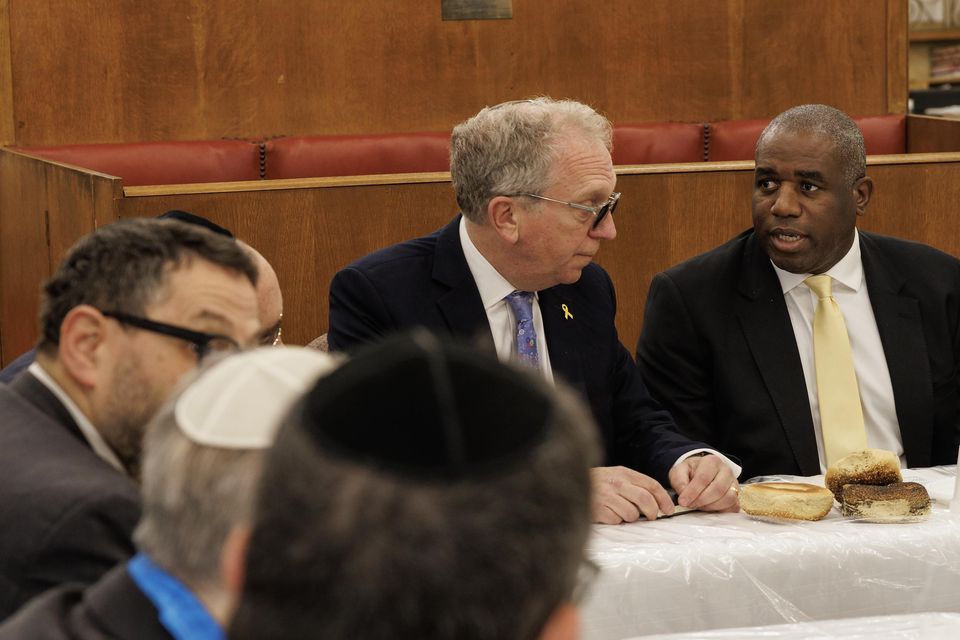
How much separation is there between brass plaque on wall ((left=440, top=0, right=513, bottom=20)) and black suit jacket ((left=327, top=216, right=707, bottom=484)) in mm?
3475

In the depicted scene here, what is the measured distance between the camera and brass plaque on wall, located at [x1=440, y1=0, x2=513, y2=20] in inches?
240

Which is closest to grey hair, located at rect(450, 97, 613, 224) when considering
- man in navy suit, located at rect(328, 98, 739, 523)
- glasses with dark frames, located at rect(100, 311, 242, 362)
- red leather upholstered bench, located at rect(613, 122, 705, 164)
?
man in navy suit, located at rect(328, 98, 739, 523)

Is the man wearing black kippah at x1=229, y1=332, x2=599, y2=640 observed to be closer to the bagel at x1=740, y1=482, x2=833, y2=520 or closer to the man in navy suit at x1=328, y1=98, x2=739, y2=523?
the bagel at x1=740, y1=482, x2=833, y2=520

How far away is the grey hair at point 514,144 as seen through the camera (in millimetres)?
2734

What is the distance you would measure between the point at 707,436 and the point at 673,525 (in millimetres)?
899

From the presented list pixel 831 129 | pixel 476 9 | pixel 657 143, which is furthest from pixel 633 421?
pixel 476 9

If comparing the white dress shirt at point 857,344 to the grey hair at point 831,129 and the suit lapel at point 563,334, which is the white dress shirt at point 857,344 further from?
the suit lapel at point 563,334

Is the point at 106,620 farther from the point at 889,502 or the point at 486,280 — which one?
the point at 486,280

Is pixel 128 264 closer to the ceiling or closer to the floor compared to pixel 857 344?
closer to the ceiling

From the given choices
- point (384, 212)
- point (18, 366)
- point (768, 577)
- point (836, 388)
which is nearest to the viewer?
point (768, 577)

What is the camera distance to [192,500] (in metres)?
0.89

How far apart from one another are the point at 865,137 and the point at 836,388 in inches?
140

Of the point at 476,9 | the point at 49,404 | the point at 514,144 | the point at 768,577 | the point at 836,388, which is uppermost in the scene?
the point at 476,9

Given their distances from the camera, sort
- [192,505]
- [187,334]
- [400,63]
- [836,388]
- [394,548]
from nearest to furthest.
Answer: [394,548] → [192,505] → [187,334] → [836,388] → [400,63]
